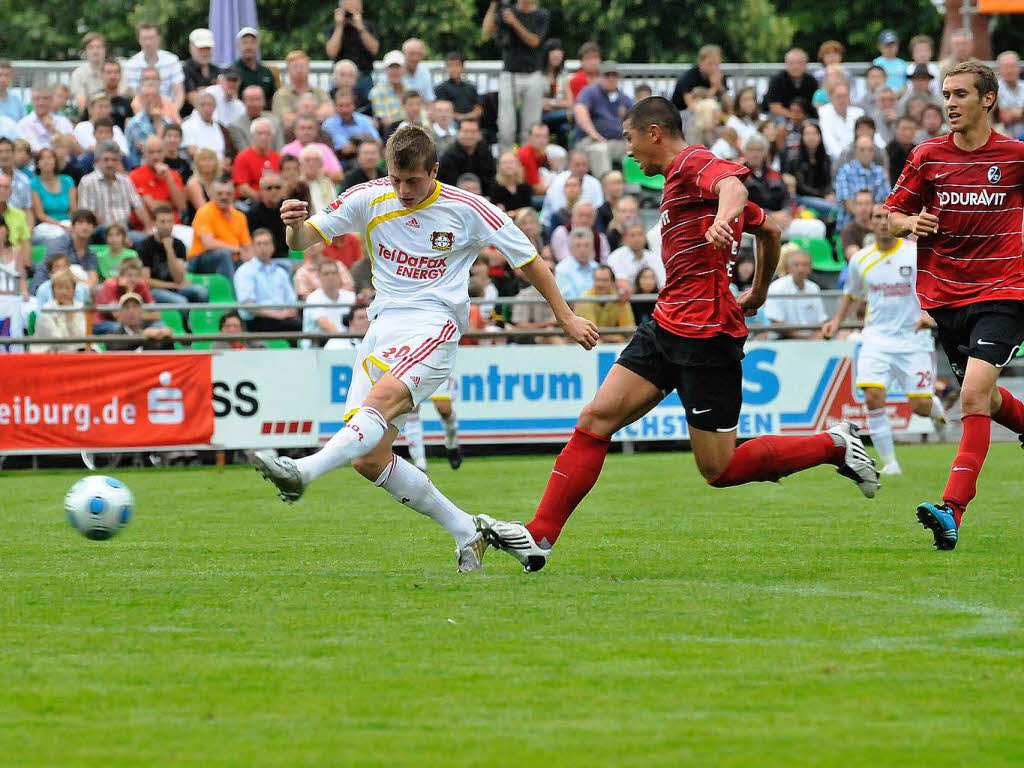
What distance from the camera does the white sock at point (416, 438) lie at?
16.7m

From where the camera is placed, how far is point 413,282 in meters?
8.30

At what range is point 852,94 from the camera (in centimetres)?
2522

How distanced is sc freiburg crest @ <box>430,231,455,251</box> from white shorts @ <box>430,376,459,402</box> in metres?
8.67

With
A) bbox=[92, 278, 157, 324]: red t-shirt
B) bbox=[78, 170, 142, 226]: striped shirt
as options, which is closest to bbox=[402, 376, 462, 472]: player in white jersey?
bbox=[92, 278, 157, 324]: red t-shirt

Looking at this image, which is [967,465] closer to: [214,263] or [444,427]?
[444,427]

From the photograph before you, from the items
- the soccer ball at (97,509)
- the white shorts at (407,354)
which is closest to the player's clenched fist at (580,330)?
the white shorts at (407,354)

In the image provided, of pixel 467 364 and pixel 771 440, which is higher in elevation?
pixel 771 440

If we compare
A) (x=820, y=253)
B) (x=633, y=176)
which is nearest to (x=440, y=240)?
(x=820, y=253)

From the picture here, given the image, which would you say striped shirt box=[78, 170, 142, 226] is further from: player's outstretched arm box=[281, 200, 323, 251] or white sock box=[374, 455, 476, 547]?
white sock box=[374, 455, 476, 547]

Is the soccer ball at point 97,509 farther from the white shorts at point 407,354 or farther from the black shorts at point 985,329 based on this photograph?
the black shorts at point 985,329

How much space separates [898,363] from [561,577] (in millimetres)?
8058

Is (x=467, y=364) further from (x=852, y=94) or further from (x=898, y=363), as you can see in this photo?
(x=852, y=94)

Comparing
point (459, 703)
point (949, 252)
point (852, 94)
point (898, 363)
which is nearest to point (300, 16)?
point (852, 94)

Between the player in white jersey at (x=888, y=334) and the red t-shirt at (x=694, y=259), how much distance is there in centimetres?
734
